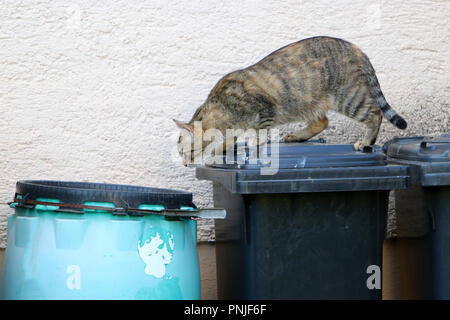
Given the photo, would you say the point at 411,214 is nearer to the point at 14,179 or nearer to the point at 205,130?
the point at 205,130

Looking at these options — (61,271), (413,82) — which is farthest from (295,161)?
(413,82)

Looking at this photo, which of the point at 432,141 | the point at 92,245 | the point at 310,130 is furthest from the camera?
the point at 310,130

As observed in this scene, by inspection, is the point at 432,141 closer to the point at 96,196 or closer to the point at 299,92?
the point at 299,92

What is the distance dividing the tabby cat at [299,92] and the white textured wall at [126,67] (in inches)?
5.2

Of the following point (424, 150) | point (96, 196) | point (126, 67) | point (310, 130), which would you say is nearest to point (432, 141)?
point (424, 150)

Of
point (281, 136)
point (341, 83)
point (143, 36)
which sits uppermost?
point (143, 36)

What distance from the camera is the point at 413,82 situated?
9.72 feet

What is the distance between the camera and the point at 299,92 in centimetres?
270

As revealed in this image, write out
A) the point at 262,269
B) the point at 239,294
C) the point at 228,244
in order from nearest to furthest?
the point at 262,269 < the point at 239,294 < the point at 228,244

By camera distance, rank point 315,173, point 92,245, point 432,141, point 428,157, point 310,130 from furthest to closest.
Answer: point 310,130 < point 432,141 < point 428,157 < point 315,173 < point 92,245

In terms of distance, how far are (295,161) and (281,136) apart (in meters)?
1.02

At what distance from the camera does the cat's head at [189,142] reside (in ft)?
8.75

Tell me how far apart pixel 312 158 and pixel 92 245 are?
83cm

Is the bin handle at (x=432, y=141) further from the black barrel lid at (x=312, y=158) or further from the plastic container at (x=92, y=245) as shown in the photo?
the plastic container at (x=92, y=245)
